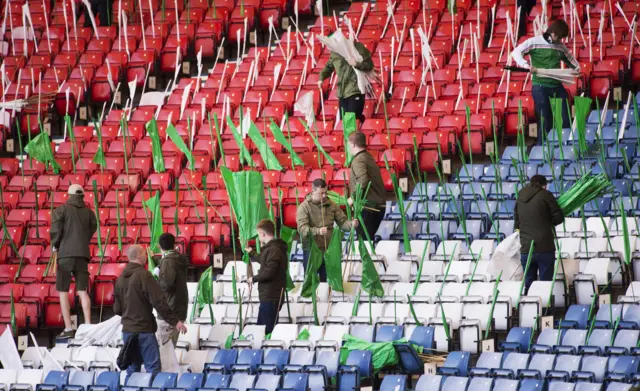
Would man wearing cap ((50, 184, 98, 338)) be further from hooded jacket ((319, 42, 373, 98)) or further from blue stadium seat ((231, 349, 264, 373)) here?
hooded jacket ((319, 42, 373, 98))

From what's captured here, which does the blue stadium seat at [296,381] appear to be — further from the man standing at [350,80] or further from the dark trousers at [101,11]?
the dark trousers at [101,11]


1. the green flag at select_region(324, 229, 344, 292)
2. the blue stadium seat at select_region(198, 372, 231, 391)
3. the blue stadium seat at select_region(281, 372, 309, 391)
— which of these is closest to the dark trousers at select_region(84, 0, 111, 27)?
the green flag at select_region(324, 229, 344, 292)

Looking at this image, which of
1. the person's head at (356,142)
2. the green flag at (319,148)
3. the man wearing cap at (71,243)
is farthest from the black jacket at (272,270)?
the green flag at (319,148)

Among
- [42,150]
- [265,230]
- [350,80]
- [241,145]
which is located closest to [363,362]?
[265,230]

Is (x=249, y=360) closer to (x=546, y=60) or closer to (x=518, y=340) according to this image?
(x=518, y=340)

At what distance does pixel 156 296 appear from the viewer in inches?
424

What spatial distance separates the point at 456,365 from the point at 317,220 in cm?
242

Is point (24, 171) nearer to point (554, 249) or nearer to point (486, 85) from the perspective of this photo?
point (486, 85)

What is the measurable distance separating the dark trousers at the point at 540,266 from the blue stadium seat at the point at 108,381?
133 inches

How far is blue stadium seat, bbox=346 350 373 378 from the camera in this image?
10602 millimetres

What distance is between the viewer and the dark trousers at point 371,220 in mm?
12789

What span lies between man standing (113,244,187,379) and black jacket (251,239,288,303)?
0.83 m

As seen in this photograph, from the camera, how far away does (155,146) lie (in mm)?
14586

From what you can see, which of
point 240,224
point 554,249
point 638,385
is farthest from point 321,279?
point 638,385
